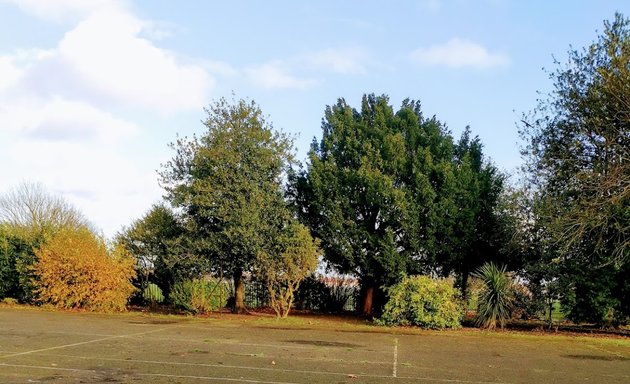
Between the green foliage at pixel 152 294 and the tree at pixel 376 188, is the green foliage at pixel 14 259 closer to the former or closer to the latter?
the green foliage at pixel 152 294

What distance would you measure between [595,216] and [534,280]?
339cm

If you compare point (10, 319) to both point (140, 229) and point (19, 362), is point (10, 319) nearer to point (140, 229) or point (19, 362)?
point (140, 229)

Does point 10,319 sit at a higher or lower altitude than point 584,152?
lower

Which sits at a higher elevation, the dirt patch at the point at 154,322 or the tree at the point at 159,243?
the tree at the point at 159,243

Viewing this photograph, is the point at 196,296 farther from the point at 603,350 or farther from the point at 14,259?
the point at 603,350

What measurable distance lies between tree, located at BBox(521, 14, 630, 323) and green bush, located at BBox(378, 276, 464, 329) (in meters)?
3.51

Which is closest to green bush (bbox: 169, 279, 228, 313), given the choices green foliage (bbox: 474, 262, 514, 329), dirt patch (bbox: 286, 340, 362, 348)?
dirt patch (bbox: 286, 340, 362, 348)

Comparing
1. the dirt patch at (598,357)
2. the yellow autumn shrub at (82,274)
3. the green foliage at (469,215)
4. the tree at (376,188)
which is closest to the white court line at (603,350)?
the dirt patch at (598,357)

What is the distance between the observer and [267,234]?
2020cm

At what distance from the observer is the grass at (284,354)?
8.58 meters

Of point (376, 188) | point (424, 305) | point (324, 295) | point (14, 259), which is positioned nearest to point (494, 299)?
point (424, 305)

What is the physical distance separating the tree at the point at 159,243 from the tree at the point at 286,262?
3.09 m

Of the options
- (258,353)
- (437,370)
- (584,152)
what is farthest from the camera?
(584,152)

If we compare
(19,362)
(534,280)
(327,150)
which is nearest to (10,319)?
(19,362)
